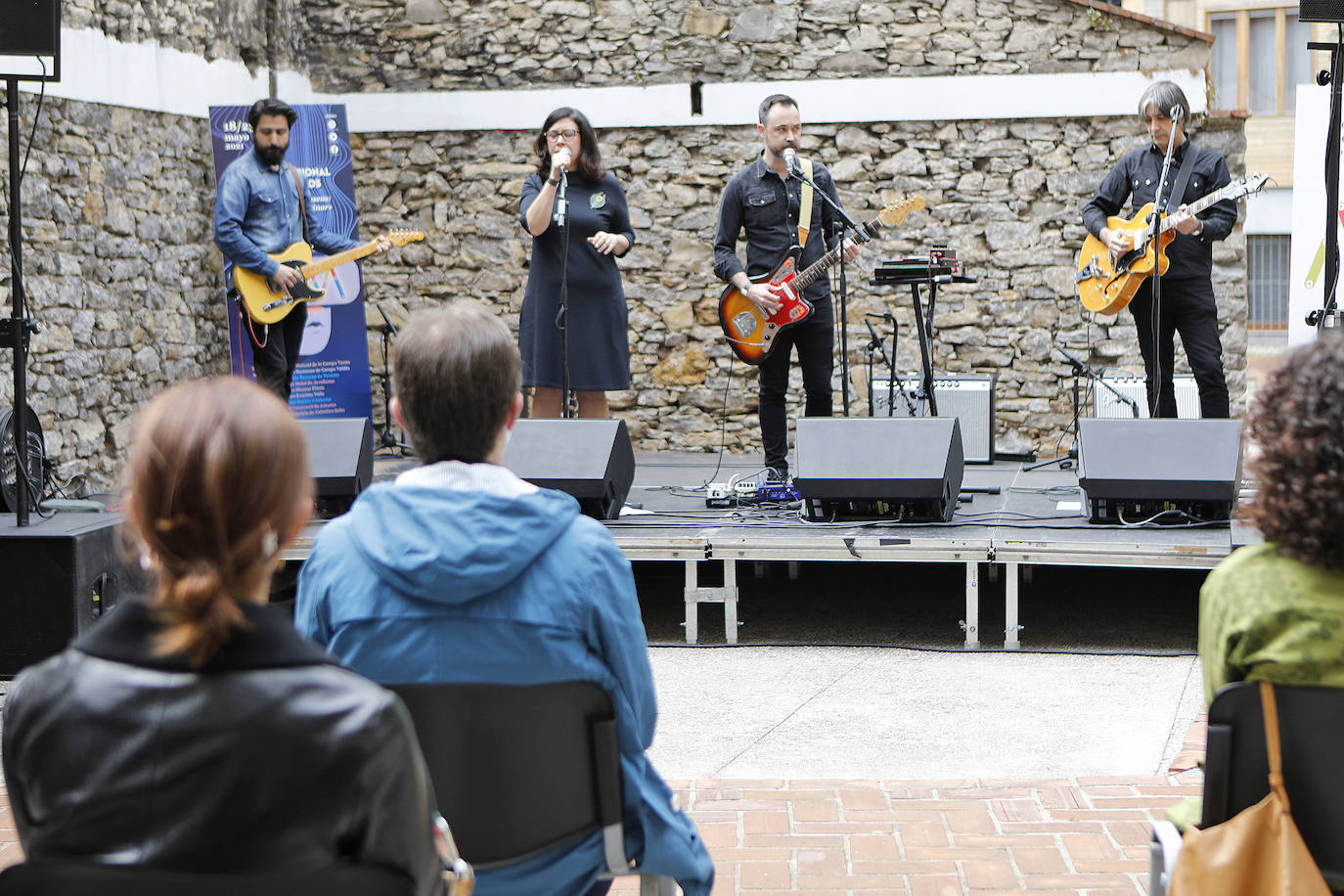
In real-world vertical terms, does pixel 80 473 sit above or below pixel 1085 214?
below

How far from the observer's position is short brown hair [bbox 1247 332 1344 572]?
1.51 meters

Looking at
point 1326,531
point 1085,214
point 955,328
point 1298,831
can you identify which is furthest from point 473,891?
point 955,328

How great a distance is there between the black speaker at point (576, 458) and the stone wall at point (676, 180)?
3.35 meters

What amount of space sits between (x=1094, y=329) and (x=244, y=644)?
8.07 m

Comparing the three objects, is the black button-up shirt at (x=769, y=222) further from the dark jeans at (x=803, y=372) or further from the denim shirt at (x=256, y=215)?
the denim shirt at (x=256, y=215)

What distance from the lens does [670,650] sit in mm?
4859

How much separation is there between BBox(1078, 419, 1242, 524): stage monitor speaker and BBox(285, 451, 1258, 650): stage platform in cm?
9

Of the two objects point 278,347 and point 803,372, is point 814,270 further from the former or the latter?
point 278,347

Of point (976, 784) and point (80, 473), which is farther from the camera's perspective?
point (80, 473)

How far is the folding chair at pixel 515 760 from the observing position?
1.60 metres

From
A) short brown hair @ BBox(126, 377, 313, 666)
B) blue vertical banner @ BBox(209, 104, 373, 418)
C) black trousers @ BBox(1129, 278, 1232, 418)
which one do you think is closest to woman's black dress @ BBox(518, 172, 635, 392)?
black trousers @ BBox(1129, 278, 1232, 418)

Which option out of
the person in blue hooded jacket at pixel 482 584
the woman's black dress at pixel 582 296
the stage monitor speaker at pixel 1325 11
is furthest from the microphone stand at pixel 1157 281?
the person in blue hooded jacket at pixel 482 584

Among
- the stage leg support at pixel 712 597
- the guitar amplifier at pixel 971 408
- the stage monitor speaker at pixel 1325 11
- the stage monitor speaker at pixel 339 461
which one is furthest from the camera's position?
the guitar amplifier at pixel 971 408

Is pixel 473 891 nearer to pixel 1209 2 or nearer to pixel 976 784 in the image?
pixel 976 784
